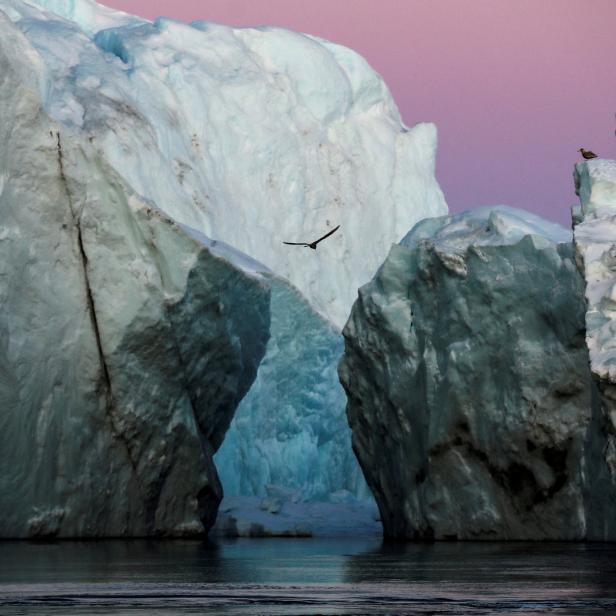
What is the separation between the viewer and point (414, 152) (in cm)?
4631

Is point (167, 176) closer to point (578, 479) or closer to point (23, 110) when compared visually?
point (23, 110)

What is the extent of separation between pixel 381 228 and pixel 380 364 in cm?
2247

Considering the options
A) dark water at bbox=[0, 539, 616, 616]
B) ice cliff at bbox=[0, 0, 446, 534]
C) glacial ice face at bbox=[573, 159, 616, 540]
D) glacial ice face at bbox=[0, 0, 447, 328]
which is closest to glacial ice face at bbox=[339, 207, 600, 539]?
glacial ice face at bbox=[573, 159, 616, 540]

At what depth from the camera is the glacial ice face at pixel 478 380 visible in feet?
63.1

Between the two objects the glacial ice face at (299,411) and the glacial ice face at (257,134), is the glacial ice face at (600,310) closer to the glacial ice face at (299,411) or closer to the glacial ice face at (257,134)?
the glacial ice face at (299,411)

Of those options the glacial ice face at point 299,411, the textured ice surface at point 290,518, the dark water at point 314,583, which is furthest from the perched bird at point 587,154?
the glacial ice face at point 299,411

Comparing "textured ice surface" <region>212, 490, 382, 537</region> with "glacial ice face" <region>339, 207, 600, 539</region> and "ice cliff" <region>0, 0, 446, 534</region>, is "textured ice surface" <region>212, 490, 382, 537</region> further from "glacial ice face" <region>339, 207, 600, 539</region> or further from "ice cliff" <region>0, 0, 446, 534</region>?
"glacial ice face" <region>339, 207, 600, 539</region>

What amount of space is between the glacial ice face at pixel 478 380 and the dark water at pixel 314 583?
13.1 ft

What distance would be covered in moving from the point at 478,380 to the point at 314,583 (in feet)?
36.6

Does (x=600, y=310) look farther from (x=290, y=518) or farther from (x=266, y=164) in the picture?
(x=266, y=164)

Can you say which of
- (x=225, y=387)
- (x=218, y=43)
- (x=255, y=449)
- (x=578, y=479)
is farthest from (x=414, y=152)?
(x=578, y=479)

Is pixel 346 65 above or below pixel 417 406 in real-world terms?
above

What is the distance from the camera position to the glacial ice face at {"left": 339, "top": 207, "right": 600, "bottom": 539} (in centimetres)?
1923

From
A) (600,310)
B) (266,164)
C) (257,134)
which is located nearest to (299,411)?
(266,164)
